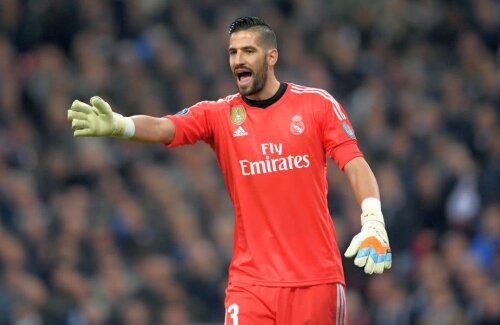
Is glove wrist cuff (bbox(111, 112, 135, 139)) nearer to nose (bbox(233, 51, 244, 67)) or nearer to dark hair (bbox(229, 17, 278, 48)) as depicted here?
nose (bbox(233, 51, 244, 67))

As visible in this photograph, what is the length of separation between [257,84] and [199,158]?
23.0 ft

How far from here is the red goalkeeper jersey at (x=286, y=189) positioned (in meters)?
7.43

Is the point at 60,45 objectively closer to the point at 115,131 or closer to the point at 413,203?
the point at 413,203

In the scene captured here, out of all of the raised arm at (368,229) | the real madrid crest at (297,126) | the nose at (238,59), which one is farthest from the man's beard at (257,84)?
the raised arm at (368,229)

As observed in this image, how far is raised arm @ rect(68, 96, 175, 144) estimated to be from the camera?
7270 millimetres

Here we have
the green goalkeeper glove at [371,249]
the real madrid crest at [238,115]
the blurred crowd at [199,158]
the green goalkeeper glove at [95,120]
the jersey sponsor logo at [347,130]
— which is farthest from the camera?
the blurred crowd at [199,158]

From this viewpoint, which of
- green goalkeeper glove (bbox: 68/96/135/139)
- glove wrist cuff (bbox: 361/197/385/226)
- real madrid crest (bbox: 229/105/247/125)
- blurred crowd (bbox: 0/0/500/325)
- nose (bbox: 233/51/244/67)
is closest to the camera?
glove wrist cuff (bbox: 361/197/385/226)

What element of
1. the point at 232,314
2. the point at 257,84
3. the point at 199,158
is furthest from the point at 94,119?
the point at 199,158

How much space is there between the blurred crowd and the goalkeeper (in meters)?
5.21

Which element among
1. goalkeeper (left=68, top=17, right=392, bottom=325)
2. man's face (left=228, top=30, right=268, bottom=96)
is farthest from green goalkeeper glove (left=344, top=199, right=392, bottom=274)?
man's face (left=228, top=30, right=268, bottom=96)

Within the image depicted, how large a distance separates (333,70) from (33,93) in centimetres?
373

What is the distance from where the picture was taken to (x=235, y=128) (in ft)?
24.9

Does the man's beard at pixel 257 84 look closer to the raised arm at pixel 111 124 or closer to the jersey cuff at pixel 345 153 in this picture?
the raised arm at pixel 111 124

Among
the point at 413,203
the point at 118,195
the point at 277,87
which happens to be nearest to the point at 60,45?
the point at 118,195
